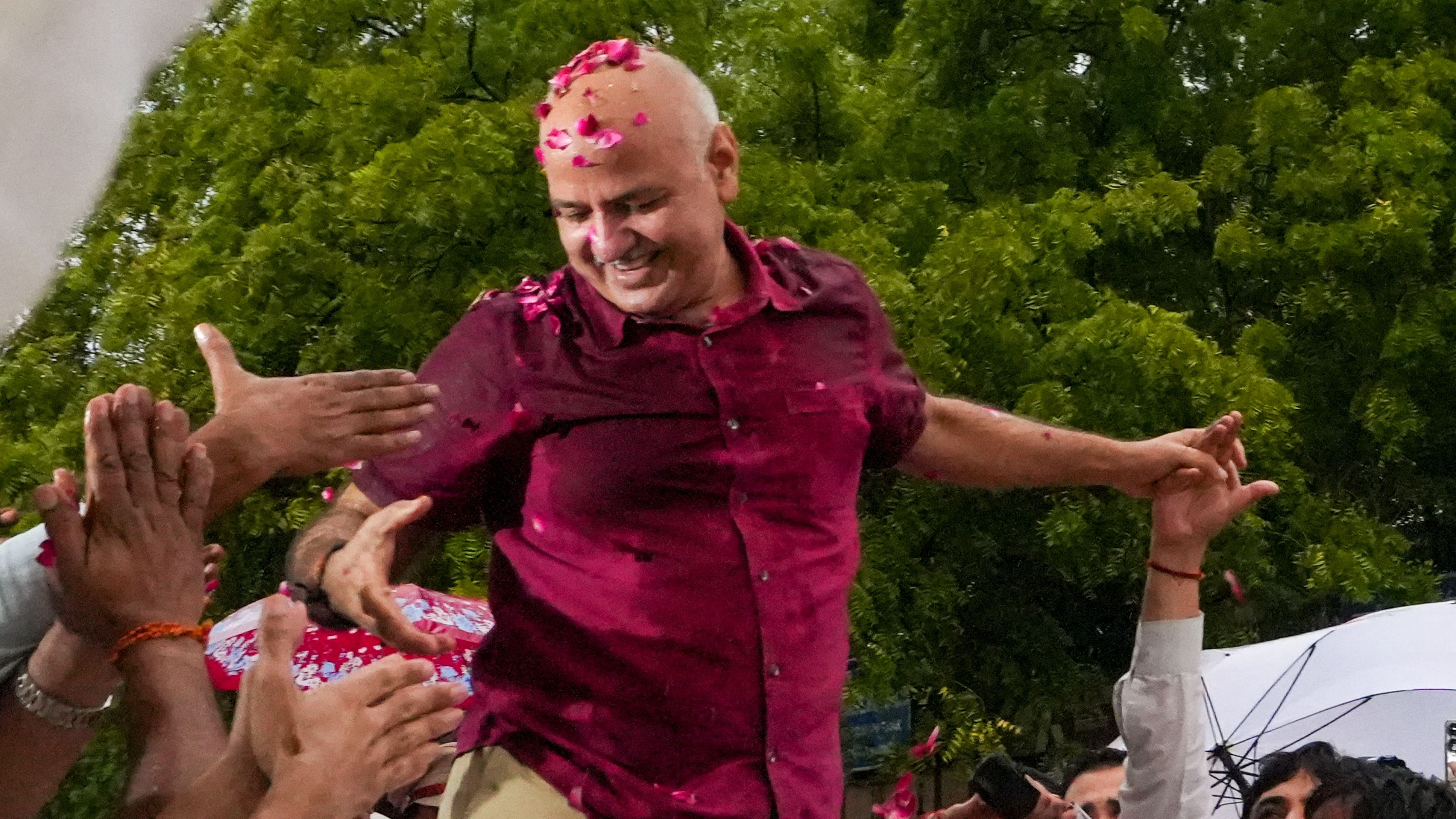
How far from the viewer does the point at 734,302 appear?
4.28ft

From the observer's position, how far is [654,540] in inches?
48.1

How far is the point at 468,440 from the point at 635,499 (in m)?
0.13

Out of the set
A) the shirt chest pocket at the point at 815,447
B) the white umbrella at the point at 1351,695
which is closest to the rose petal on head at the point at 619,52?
the shirt chest pocket at the point at 815,447

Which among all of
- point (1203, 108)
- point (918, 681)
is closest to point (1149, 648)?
point (918, 681)

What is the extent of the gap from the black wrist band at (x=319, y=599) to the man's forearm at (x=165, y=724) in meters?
0.09

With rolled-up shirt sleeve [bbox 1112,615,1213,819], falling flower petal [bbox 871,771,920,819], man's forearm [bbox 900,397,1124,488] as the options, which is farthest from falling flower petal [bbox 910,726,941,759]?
man's forearm [bbox 900,397,1124,488]

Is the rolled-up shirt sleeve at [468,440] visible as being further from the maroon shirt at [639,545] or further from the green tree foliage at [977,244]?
the green tree foliage at [977,244]

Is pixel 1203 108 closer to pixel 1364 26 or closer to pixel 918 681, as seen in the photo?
pixel 1364 26

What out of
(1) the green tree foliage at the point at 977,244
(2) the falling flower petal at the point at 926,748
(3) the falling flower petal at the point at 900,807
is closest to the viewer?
(3) the falling flower petal at the point at 900,807

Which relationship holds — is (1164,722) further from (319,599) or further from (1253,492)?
(319,599)

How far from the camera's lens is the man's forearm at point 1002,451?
1.42 m

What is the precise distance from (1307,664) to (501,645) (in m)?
2.45

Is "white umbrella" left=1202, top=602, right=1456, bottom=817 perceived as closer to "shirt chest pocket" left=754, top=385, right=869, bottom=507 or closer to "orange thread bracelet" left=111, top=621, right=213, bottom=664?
"shirt chest pocket" left=754, top=385, right=869, bottom=507

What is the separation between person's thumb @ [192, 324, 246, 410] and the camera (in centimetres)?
120
